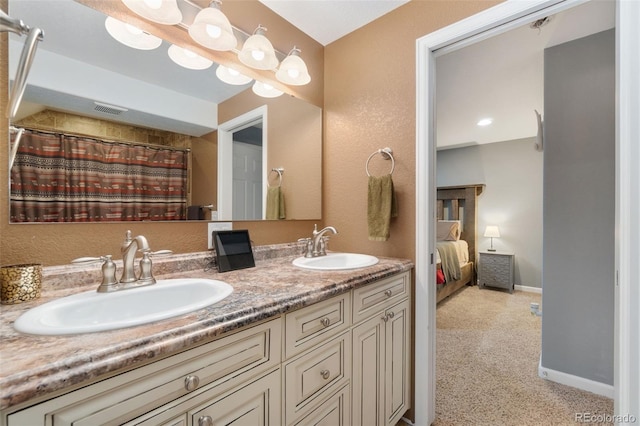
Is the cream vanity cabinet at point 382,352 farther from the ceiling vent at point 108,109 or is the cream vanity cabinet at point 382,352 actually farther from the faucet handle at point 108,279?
the ceiling vent at point 108,109

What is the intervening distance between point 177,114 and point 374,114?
113 cm

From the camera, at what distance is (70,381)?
49cm

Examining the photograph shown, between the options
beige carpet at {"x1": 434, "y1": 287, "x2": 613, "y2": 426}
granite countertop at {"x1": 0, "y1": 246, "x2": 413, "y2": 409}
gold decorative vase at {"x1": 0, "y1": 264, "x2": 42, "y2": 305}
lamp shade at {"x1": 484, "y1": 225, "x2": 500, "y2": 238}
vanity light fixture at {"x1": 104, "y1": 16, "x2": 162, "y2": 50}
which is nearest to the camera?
granite countertop at {"x1": 0, "y1": 246, "x2": 413, "y2": 409}

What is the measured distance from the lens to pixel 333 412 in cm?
108

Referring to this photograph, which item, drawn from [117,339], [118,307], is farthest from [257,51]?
[117,339]

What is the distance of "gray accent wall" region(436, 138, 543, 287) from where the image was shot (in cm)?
427

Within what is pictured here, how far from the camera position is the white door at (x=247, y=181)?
5.10 ft

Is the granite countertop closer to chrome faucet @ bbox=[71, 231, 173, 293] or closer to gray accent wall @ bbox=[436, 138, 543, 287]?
chrome faucet @ bbox=[71, 231, 173, 293]

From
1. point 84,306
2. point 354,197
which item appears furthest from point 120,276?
point 354,197

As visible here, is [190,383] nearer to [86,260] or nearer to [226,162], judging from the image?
[86,260]

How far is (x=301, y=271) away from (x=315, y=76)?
1.44m

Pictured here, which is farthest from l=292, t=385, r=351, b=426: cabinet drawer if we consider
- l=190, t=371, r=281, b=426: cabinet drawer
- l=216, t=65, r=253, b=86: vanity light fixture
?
l=216, t=65, r=253, b=86: vanity light fixture

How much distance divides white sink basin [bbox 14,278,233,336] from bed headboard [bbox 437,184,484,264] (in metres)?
4.74

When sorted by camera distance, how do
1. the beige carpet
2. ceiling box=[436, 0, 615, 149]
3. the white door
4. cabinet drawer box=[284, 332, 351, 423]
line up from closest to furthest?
cabinet drawer box=[284, 332, 351, 423] → the white door → the beige carpet → ceiling box=[436, 0, 615, 149]
